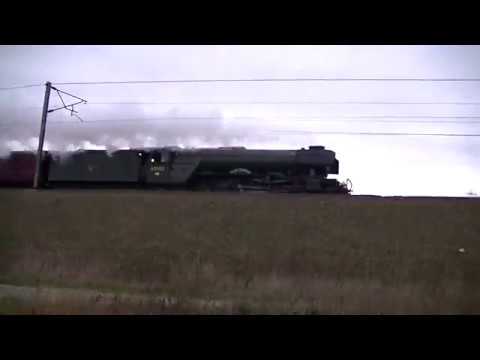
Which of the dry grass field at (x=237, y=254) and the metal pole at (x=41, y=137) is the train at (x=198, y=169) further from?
the dry grass field at (x=237, y=254)

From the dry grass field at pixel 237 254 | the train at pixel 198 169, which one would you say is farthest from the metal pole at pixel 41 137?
the dry grass field at pixel 237 254

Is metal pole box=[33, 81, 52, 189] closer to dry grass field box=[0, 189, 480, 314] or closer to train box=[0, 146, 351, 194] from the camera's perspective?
train box=[0, 146, 351, 194]

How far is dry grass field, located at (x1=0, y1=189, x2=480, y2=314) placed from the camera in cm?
892

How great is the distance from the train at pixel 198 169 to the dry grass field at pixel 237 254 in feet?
12.1

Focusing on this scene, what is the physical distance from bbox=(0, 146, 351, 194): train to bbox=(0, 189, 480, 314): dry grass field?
3.67 meters

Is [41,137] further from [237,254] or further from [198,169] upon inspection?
[237,254]

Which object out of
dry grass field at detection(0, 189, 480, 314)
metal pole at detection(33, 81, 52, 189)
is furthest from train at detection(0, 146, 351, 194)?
dry grass field at detection(0, 189, 480, 314)

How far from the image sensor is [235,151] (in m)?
21.2

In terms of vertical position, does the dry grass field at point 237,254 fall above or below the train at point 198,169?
below

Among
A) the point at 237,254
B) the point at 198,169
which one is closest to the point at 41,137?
the point at 198,169

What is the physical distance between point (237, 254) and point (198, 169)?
9.25 m

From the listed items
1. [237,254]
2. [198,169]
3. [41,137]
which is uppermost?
[41,137]

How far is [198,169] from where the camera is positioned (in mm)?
21500

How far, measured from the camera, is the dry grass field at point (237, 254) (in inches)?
351
